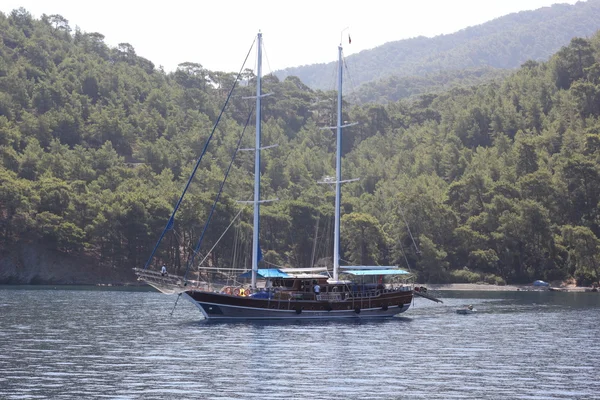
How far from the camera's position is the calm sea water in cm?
3778

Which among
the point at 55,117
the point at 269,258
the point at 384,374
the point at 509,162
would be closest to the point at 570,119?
the point at 509,162

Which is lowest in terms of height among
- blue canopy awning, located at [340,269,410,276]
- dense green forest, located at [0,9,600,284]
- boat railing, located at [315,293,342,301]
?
boat railing, located at [315,293,342,301]

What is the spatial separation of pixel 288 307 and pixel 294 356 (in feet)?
67.7

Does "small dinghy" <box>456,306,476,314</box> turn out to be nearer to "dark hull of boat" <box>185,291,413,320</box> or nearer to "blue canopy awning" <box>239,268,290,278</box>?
"dark hull of boat" <box>185,291,413,320</box>

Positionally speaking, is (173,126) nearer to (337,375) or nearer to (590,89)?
(590,89)

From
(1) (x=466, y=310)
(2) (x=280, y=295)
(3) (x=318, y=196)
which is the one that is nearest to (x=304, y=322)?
(2) (x=280, y=295)

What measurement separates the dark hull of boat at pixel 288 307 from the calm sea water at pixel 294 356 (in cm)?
128

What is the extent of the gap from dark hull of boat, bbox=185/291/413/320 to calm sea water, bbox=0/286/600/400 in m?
1.28

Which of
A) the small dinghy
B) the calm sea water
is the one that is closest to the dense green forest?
the small dinghy

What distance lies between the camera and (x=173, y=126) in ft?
654

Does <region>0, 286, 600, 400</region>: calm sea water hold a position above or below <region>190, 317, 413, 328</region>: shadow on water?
below

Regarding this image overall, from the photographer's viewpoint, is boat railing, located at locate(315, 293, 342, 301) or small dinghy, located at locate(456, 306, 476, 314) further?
small dinghy, located at locate(456, 306, 476, 314)

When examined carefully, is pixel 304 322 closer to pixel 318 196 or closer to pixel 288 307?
pixel 288 307

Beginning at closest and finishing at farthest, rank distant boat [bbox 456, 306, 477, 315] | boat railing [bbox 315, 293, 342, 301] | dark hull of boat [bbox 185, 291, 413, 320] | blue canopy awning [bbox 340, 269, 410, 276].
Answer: dark hull of boat [bbox 185, 291, 413, 320] → boat railing [bbox 315, 293, 342, 301] → blue canopy awning [bbox 340, 269, 410, 276] → distant boat [bbox 456, 306, 477, 315]
